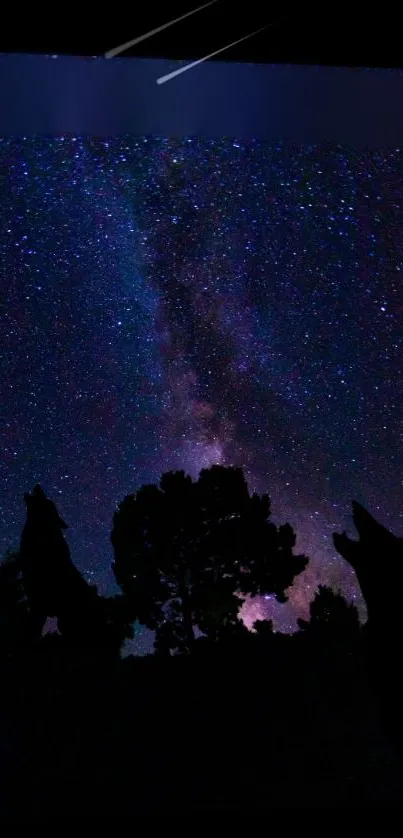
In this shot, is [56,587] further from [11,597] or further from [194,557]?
[11,597]

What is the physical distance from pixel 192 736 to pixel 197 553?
40.2ft

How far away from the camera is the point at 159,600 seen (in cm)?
2088

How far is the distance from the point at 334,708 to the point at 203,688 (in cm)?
206

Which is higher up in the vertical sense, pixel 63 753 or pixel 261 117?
pixel 261 117

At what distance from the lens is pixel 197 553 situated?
20953 millimetres

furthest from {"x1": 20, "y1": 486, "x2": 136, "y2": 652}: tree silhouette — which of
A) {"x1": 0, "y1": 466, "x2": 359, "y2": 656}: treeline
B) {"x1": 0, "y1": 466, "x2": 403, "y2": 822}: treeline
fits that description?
{"x1": 0, "y1": 466, "x2": 359, "y2": 656}: treeline

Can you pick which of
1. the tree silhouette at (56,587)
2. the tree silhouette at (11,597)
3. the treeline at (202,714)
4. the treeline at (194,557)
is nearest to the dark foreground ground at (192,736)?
the treeline at (202,714)

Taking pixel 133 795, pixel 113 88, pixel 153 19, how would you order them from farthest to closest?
1. pixel 133 795
2. pixel 113 88
3. pixel 153 19

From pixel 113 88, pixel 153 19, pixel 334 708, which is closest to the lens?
pixel 153 19

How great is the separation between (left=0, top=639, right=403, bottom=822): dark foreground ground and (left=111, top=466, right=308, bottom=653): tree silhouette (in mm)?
11172

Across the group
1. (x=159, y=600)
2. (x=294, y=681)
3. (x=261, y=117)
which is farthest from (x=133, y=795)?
(x=159, y=600)

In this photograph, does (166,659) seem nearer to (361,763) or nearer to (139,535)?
(361,763)

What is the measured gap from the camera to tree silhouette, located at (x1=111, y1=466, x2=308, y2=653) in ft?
67.1

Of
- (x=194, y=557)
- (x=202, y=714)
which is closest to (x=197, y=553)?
(x=194, y=557)
